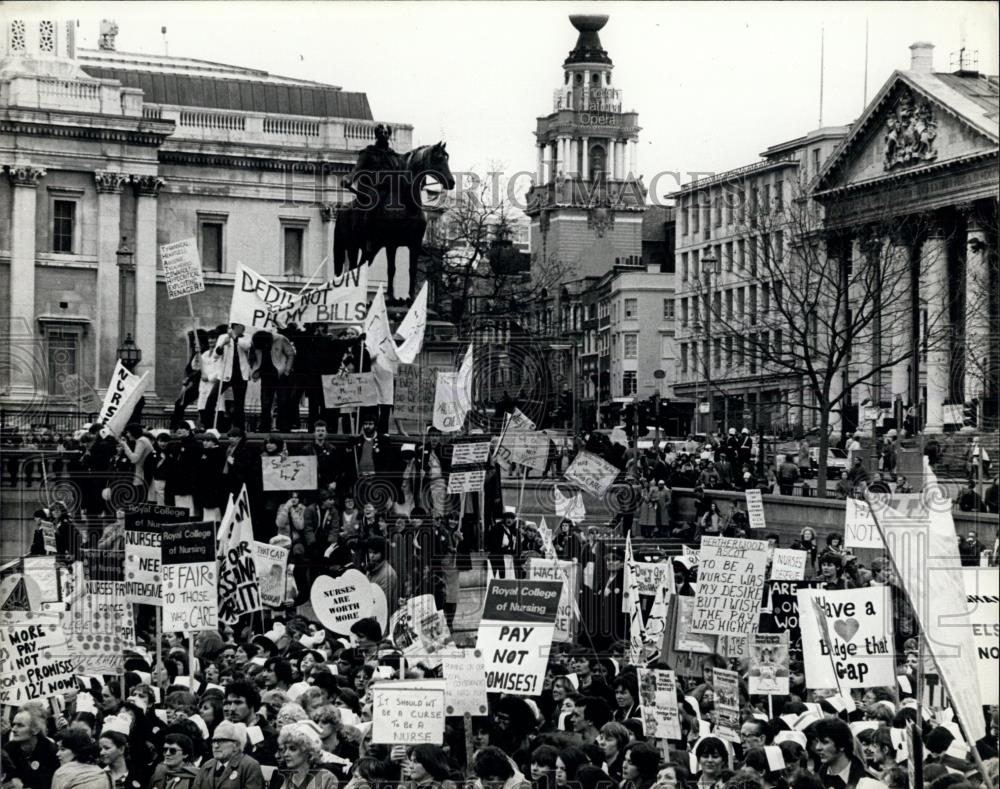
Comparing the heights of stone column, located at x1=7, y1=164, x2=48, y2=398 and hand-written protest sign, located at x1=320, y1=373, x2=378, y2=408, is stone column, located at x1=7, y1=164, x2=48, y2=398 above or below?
above

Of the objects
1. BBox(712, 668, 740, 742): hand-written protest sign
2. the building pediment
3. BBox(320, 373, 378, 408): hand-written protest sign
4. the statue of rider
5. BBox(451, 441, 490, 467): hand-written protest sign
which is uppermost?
the building pediment

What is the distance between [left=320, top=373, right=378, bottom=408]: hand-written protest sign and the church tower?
8582 mm

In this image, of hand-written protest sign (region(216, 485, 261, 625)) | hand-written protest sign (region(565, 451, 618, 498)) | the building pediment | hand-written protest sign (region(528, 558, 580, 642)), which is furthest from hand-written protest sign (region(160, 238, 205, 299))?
the building pediment

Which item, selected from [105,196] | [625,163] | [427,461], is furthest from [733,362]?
[427,461]

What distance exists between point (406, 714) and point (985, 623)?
350 centimetres

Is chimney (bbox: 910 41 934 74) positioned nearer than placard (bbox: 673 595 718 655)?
No

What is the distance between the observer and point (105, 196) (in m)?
55.9

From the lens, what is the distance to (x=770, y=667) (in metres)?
14.9

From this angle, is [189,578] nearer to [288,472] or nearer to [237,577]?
[237,577]

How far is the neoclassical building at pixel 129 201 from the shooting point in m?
53.2

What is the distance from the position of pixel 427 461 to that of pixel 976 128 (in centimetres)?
2425

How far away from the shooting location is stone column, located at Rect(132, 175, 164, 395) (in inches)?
2186

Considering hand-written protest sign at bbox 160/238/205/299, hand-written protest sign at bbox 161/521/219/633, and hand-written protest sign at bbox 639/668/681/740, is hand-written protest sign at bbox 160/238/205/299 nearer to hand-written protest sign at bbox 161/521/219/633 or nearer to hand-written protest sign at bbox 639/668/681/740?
hand-written protest sign at bbox 161/521/219/633

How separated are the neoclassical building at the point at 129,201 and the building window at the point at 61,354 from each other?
52 mm
